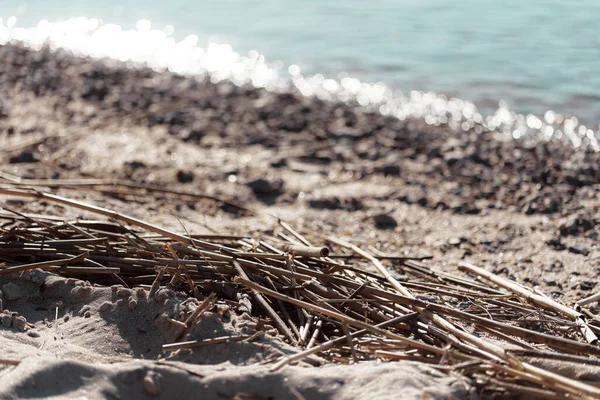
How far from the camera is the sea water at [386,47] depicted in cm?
885

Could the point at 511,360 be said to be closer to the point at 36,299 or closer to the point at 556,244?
the point at 36,299

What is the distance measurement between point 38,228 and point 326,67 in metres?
8.10

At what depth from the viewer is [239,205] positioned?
17.2ft

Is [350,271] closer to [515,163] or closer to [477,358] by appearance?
[477,358]

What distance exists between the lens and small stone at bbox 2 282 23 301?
2723 millimetres

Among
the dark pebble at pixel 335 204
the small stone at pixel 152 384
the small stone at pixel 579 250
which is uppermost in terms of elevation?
the small stone at pixel 152 384

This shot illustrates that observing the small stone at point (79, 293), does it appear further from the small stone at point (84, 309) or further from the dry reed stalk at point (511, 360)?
the dry reed stalk at point (511, 360)

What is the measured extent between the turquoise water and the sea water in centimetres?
2

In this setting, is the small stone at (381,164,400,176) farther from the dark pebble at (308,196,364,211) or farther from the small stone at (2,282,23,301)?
the small stone at (2,282,23,301)

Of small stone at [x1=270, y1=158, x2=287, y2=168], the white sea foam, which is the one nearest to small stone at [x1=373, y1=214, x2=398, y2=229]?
small stone at [x1=270, y1=158, x2=287, y2=168]

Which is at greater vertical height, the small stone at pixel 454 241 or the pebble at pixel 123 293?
the pebble at pixel 123 293

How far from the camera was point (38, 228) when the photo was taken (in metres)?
3.13

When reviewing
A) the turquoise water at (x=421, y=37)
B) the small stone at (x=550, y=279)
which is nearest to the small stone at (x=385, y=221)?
the small stone at (x=550, y=279)

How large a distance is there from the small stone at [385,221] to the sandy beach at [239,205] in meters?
0.02
